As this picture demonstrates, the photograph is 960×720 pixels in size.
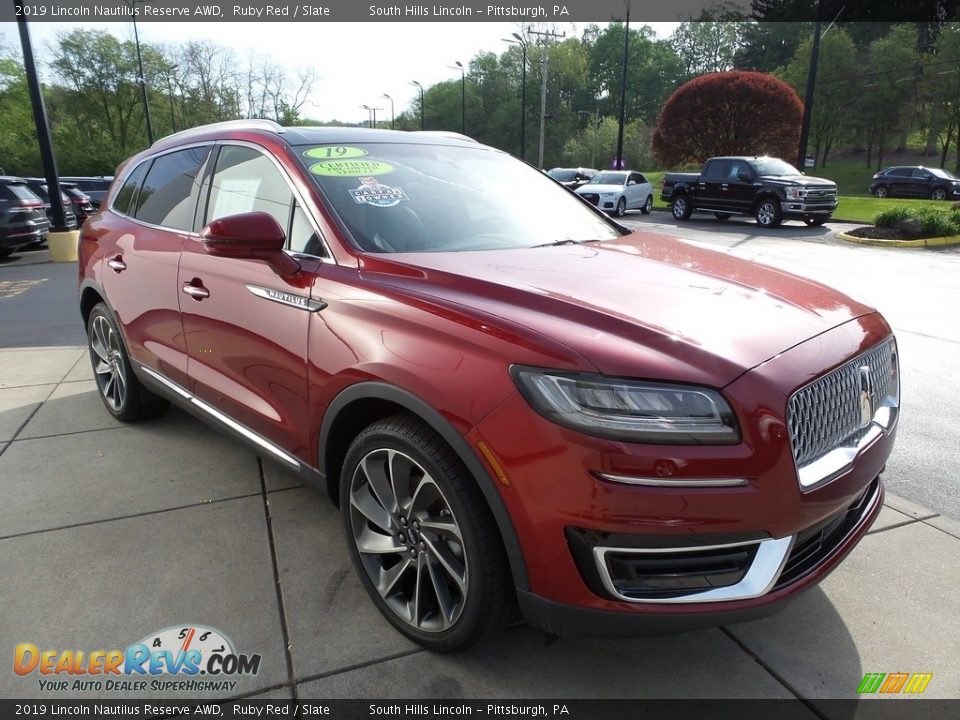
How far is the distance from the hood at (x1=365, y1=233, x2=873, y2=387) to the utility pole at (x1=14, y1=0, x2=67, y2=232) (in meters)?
12.5

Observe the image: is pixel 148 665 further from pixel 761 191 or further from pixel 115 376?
pixel 761 191

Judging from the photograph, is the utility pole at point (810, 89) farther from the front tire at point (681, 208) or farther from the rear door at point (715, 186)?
the front tire at point (681, 208)

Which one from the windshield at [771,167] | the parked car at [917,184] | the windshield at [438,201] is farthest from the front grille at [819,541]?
the parked car at [917,184]

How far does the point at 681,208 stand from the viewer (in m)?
21.3

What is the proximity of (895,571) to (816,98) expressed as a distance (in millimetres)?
58781

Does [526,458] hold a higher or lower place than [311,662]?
higher

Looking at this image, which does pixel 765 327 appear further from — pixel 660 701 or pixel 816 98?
pixel 816 98

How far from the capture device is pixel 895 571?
9.13ft

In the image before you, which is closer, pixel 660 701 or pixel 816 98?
pixel 660 701

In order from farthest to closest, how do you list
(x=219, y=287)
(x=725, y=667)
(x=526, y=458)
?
(x=219, y=287) → (x=725, y=667) → (x=526, y=458)

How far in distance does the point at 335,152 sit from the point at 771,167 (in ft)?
61.1

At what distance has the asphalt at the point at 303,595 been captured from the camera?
2213 mm

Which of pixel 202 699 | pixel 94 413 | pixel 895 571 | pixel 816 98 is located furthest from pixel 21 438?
pixel 816 98

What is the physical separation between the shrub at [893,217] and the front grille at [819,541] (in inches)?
671
